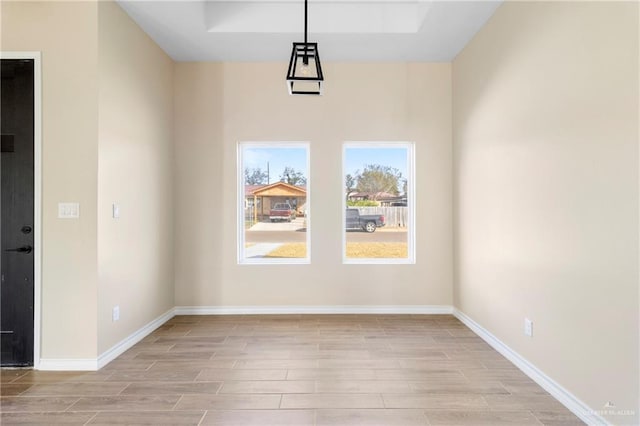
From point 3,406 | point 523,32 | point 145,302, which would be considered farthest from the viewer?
point 145,302

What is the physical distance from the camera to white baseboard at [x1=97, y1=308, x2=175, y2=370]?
9.92 ft

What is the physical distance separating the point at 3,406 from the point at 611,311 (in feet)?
12.2

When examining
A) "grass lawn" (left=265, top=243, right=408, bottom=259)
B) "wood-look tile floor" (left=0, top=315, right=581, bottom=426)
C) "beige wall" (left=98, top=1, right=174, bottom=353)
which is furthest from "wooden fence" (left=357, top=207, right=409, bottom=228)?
"beige wall" (left=98, top=1, right=174, bottom=353)

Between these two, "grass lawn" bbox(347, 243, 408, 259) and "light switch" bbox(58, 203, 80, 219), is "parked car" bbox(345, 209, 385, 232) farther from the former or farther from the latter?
"light switch" bbox(58, 203, 80, 219)

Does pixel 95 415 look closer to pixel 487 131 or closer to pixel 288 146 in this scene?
pixel 288 146

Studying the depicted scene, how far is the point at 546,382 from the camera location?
2.57 meters

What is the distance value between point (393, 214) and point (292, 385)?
8.46 ft

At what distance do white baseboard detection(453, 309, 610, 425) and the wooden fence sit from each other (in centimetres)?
144

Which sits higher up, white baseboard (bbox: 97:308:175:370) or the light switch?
the light switch

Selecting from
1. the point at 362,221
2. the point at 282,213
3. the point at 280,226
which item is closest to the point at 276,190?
the point at 282,213

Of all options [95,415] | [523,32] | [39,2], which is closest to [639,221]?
[523,32]

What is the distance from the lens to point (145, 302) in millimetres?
3748

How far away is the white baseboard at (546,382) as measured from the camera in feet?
7.07

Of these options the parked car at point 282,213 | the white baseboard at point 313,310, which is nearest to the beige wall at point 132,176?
the white baseboard at point 313,310
